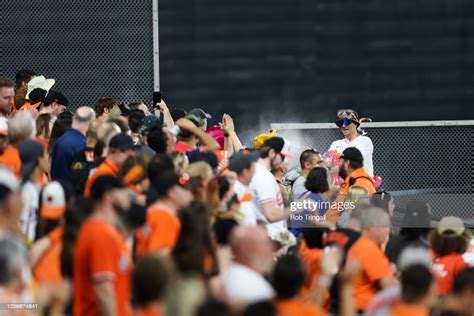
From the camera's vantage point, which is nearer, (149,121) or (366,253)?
(366,253)

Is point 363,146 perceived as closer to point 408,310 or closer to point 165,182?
point 165,182

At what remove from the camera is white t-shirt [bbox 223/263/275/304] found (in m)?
Answer: 6.81

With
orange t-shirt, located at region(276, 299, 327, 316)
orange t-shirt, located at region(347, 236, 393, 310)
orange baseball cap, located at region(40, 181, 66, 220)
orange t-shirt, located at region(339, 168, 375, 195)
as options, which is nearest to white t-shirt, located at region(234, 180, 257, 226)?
orange t-shirt, located at region(347, 236, 393, 310)

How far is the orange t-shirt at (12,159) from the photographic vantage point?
962cm

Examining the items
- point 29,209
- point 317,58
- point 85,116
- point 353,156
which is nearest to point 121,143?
point 29,209

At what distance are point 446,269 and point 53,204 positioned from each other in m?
2.95

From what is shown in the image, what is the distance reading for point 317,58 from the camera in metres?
17.6

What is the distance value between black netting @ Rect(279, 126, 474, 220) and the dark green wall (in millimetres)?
237

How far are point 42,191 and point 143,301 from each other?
2.47m

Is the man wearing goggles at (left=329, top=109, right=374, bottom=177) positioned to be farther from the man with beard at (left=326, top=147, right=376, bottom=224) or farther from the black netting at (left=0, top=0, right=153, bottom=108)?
the black netting at (left=0, top=0, right=153, bottom=108)

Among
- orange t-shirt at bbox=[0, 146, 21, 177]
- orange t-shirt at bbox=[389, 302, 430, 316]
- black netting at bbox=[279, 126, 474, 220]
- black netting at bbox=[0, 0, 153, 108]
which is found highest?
black netting at bbox=[0, 0, 153, 108]

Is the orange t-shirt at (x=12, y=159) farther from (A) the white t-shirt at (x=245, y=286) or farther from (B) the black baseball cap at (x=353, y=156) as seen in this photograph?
(B) the black baseball cap at (x=353, y=156)

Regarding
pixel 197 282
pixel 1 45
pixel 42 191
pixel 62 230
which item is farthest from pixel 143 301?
pixel 1 45

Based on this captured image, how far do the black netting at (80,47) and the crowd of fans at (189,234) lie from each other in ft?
12.3
